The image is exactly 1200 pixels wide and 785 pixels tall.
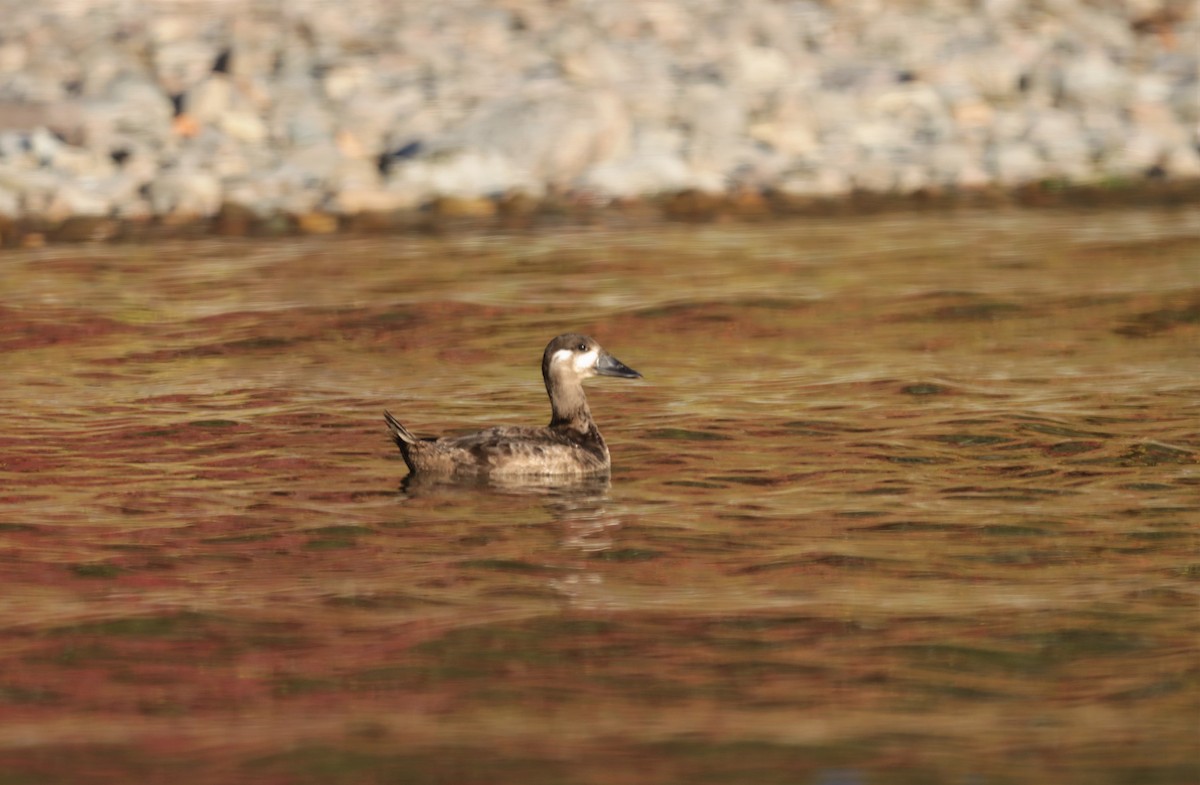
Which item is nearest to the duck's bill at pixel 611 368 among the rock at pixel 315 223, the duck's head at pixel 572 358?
the duck's head at pixel 572 358

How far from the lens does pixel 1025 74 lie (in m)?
21.5

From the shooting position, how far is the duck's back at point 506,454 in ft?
32.8

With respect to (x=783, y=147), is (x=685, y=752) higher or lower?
lower

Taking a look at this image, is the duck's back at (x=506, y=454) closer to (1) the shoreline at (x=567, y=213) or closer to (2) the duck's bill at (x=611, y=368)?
(2) the duck's bill at (x=611, y=368)

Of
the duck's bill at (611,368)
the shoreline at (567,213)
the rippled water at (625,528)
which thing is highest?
the shoreline at (567,213)

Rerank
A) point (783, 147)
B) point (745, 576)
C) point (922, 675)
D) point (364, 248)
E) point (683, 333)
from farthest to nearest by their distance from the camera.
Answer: point (783, 147), point (364, 248), point (683, 333), point (745, 576), point (922, 675)

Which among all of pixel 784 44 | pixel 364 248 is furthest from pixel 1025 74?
pixel 364 248

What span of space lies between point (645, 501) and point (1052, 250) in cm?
761

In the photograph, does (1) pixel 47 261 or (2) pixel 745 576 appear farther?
(1) pixel 47 261

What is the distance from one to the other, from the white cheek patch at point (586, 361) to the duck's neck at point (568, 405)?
0.21 feet

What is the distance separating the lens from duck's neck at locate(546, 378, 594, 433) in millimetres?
10805

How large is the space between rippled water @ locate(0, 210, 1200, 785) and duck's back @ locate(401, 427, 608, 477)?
19 cm

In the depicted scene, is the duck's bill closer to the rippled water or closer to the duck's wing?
the rippled water

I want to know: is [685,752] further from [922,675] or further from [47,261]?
[47,261]
